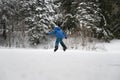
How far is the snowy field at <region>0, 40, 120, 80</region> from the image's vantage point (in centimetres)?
473

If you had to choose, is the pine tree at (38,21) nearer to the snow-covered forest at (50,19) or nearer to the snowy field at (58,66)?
the snow-covered forest at (50,19)

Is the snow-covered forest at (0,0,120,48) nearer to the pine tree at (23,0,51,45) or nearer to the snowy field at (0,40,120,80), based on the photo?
the pine tree at (23,0,51,45)

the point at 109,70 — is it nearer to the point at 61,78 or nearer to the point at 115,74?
the point at 115,74

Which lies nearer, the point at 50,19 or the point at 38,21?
the point at 38,21

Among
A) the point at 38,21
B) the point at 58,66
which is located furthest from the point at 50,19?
the point at 58,66

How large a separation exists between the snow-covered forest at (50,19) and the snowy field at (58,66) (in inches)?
471

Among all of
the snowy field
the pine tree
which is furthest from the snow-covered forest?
the snowy field

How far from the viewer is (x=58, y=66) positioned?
192 inches

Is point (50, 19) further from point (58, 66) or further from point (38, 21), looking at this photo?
point (58, 66)

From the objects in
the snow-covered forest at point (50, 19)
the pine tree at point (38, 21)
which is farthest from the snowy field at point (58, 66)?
the pine tree at point (38, 21)

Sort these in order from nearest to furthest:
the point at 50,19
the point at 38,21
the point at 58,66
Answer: the point at 58,66 → the point at 38,21 → the point at 50,19

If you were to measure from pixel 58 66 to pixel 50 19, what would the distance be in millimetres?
13217

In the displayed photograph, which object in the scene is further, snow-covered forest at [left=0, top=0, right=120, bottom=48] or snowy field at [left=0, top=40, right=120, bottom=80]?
snow-covered forest at [left=0, top=0, right=120, bottom=48]

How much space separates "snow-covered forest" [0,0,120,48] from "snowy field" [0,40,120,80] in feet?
39.3
